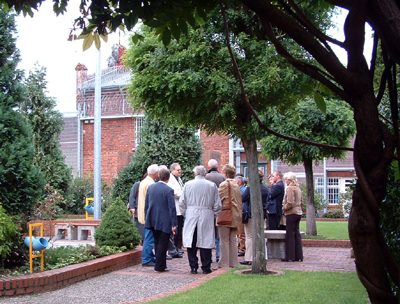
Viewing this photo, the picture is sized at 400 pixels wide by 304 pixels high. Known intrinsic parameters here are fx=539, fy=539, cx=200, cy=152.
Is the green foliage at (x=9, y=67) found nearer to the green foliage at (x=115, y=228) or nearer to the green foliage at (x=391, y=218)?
the green foliage at (x=115, y=228)

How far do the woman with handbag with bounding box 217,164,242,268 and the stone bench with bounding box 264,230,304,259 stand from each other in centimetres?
158

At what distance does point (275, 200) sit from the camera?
1334 centimetres

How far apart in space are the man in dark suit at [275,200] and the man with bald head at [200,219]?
10.1ft

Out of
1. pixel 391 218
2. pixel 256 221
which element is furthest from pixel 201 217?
pixel 391 218

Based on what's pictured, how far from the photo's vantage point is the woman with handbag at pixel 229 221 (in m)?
10.8

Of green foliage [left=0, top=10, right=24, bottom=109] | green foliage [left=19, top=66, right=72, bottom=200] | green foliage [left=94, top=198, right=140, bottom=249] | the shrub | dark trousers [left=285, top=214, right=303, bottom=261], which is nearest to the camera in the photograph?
green foliage [left=0, top=10, right=24, bottom=109]

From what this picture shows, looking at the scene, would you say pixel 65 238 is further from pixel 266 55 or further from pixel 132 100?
pixel 266 55

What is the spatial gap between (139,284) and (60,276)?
132 centimetres

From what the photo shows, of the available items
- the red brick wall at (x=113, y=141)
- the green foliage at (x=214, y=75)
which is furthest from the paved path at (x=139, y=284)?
the red brick wall at (x=113, y=141)

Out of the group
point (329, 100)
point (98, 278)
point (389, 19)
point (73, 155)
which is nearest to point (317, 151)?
point (329, 100)

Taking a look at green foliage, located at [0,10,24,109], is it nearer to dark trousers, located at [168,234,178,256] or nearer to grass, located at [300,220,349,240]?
dark trousers, located at [168,234,178,256]

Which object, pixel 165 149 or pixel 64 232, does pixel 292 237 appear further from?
pixel 165 149

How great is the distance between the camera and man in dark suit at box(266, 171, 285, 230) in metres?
13.1

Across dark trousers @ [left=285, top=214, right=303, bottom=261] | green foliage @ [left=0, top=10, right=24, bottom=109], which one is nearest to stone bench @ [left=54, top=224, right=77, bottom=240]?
dark trousers @ [left=285, top=214, right=303, bottom=261]
